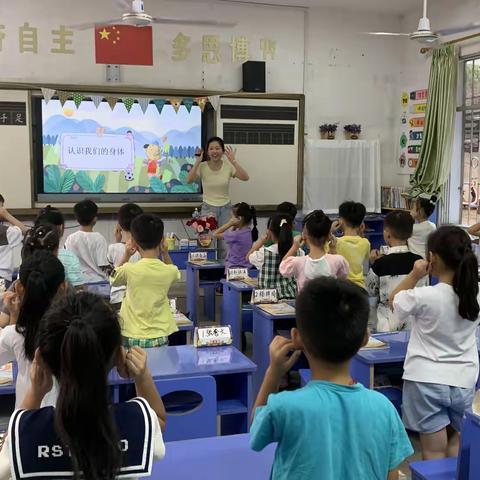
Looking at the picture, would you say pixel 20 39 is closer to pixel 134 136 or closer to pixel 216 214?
pixel 134 136

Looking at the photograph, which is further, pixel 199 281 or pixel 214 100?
pixel 214 100

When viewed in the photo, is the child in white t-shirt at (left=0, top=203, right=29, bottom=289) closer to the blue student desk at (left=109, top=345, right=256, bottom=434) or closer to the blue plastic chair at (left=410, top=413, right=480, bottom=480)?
the blue student desk at (left=109, top=345, right=256, bottom=434)

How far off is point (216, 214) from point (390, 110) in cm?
278

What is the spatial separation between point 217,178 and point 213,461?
5300mm

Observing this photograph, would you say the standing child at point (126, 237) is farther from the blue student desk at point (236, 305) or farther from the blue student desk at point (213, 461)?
the blue student desk at point (213, 461)

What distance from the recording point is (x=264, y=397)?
130cm

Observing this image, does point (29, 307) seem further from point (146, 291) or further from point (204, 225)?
point (204, 225)

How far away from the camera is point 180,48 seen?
693 centimetres

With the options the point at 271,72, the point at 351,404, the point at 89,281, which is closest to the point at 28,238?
the point at 89,281

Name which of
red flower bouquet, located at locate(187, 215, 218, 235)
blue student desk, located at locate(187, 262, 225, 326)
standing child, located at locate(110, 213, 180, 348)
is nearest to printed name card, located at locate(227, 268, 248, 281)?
blue student desk, located at locate(187, 262, 225, 326)

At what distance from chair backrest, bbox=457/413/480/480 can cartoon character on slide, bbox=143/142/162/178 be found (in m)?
5.61

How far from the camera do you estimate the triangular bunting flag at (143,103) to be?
679cm

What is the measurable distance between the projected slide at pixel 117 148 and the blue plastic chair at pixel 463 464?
5509 millimetres

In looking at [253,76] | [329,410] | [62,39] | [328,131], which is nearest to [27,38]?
[62,39]
